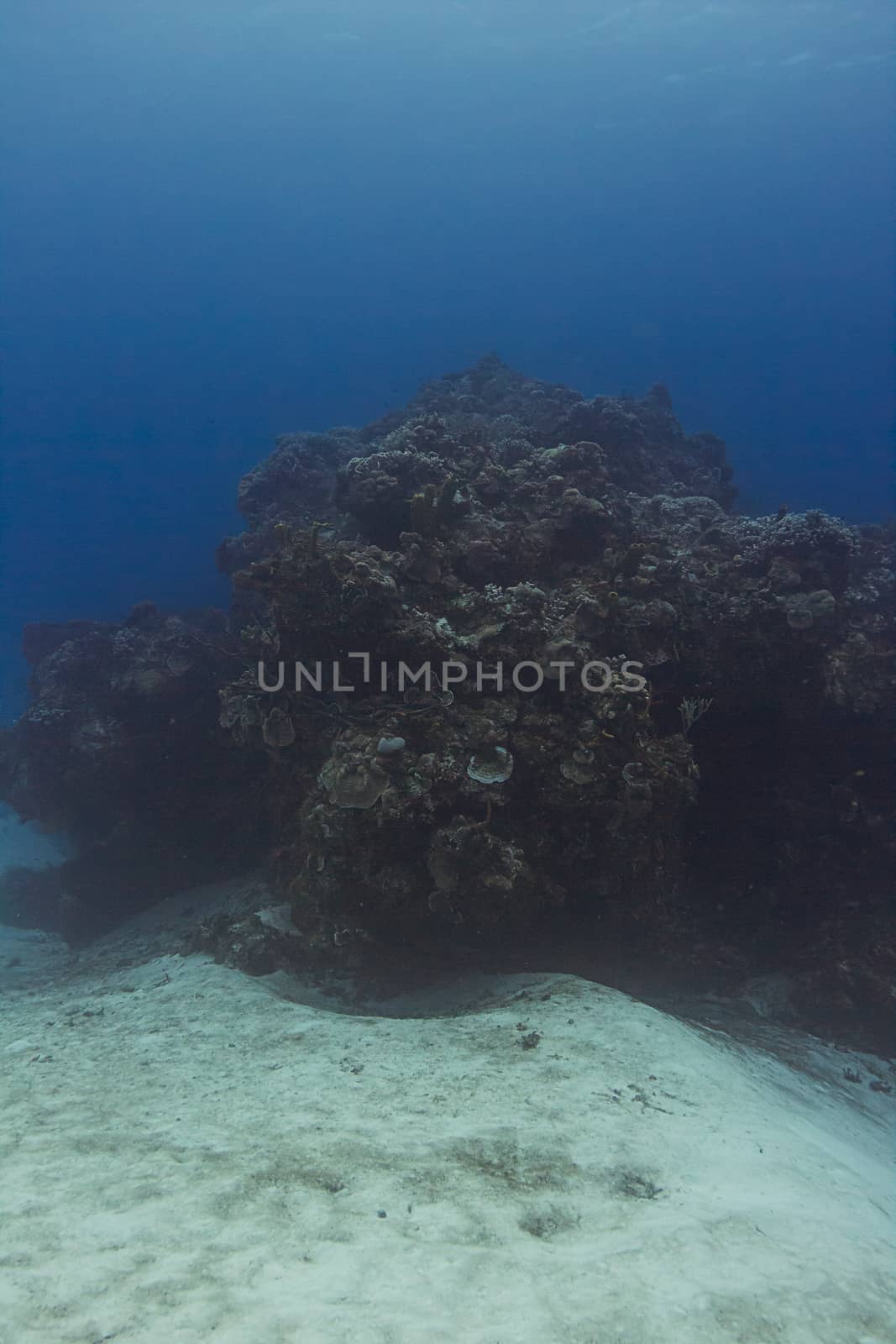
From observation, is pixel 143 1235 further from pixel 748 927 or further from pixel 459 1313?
pixel 748 927

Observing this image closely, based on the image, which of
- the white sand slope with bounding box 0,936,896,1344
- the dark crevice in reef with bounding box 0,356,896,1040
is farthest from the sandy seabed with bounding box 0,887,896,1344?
the dark crevice in reef with bounding box 0,356,896,1040

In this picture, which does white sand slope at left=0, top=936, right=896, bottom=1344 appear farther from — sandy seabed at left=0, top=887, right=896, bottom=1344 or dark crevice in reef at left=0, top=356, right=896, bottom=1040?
dark crevice in reef at left=0, top=356, right=896, bottom=1040

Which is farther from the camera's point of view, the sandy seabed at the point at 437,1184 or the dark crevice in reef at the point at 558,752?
the dark crevice in reef at the point at 558,752

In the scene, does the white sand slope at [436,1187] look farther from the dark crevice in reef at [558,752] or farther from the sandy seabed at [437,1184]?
the dark crevice in reef at [558,752]

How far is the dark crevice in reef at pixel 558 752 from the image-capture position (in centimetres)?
639

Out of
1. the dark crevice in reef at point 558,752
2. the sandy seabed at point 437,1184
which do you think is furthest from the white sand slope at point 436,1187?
the dark crevice in reef at point 558,752

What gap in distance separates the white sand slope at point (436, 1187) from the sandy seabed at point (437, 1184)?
0.05 feet

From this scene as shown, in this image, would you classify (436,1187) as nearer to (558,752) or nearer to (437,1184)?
(437,1184)

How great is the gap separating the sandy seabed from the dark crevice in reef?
1.36 meters

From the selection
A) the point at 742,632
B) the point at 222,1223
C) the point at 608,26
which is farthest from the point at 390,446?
the point at 608,26

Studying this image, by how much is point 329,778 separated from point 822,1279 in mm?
4926

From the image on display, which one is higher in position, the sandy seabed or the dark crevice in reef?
the dark crevice in reef

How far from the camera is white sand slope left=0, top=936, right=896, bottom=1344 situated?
2428mm

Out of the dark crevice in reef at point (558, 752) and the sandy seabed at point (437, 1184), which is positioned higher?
the dark crevice in reef at point (558, 752)
